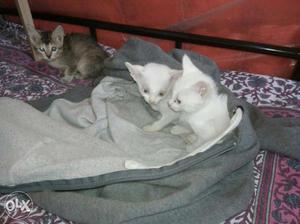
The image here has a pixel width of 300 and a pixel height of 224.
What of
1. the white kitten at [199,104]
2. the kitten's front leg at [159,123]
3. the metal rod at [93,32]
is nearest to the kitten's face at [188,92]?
the white kitten at [199,104]

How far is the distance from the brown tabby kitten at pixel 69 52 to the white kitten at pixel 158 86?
0.43m

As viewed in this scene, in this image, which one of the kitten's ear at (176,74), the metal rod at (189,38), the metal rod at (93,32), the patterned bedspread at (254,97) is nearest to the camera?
the patterned bedspread at (254,97)

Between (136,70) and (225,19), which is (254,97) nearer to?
(225,19)

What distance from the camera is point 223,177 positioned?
0.95 m

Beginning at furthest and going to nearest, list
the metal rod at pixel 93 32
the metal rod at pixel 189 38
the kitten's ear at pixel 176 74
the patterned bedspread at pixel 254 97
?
1. the metal rod at pixel 93 32
2. the metal rod at pixel 189 38
3. the kitten's ear at pixel 176 74
4. the patterned bedspread at pixel 254 97

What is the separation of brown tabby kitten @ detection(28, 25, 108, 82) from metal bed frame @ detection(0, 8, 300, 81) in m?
0.09

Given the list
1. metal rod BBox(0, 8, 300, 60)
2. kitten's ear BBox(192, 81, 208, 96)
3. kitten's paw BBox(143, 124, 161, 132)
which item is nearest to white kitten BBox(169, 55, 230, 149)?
kitten's ear BBox(192, 81, 208, 96)

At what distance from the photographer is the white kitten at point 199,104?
3.50 feet

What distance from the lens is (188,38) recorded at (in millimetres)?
1454

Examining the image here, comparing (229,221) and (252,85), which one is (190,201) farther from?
(252,85)

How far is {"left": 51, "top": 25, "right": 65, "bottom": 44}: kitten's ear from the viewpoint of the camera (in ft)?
5.41

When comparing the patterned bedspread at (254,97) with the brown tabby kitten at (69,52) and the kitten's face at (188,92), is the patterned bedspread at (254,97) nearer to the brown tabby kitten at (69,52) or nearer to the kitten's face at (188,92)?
the brown tabby kitten at (69,52)

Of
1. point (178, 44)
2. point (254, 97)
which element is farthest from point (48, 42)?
point (254, 97)

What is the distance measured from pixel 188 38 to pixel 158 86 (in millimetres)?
379
